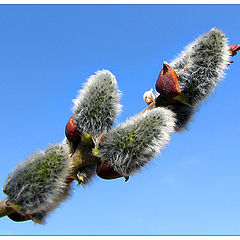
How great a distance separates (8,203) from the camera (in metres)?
2.31

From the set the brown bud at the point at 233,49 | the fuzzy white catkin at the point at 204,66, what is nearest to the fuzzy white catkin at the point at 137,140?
the fuzzy white catkin at the point at 204,66

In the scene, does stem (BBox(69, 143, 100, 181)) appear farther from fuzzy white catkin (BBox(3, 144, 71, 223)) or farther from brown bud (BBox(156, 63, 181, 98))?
brown bud (BBox(156, 63, 181, 98))

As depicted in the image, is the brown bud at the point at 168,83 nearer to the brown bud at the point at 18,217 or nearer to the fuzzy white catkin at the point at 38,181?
the fuzzy white catkin at the point at 38,181

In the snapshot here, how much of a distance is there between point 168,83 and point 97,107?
51 centimetres

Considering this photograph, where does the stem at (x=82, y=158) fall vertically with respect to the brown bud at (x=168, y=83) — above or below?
below

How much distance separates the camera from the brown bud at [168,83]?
2354 millimetres

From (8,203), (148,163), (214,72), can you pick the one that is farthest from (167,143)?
(8,203)

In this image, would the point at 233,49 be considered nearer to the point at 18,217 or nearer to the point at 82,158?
the point at 82,158

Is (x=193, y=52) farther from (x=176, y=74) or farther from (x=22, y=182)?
(x=22, y=182)

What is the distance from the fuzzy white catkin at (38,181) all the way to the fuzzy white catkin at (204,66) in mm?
961

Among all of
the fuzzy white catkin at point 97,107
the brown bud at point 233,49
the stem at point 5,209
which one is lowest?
the stem at point 5,209

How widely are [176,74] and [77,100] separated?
0.71 metres

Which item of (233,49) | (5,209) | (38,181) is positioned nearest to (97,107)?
(38,181)

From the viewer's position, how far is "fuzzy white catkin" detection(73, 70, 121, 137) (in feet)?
7.65
